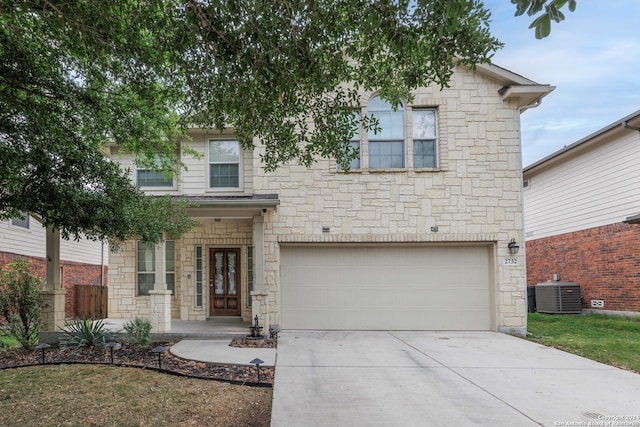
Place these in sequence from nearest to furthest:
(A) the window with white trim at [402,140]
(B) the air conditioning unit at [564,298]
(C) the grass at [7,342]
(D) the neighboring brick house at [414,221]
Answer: (C) the grass at [7,342] < (D) the neighboring brick house at [414,221] < (A) the window with white trim at [402,140] < (B) the air conditioning unit at [564,298]

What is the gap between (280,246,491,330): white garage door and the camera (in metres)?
10.4

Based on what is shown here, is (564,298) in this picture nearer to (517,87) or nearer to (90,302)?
(517,87)

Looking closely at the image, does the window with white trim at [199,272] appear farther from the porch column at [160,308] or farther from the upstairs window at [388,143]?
the upstairs window at [388,143]

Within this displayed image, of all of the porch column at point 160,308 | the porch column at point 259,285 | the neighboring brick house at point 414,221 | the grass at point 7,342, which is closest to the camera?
the grass at point 7,342

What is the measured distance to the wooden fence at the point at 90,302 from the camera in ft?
39.4

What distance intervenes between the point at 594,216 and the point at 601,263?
154 cm

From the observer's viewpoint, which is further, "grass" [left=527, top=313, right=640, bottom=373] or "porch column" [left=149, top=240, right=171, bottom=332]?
"porch column" [left=149, top=240, right=171, bottom=332]

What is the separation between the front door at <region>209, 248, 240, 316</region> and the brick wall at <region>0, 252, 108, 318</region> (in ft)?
14.8

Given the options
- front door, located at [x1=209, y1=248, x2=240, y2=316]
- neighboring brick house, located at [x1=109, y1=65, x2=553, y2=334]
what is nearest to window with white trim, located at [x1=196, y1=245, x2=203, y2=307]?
front door, located at [x1=209, y1=248, x2=240, y2=316]

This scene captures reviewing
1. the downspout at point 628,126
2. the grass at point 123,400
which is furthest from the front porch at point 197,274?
the downspout at point 628,126

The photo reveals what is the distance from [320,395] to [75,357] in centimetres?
478

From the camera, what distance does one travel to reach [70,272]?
14711 millimetres

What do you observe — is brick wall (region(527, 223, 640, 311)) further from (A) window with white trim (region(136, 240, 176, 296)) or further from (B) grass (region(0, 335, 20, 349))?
(B) grass (region(0, 335, 20, 349))

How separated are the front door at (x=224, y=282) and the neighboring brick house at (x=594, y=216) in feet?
32.8
